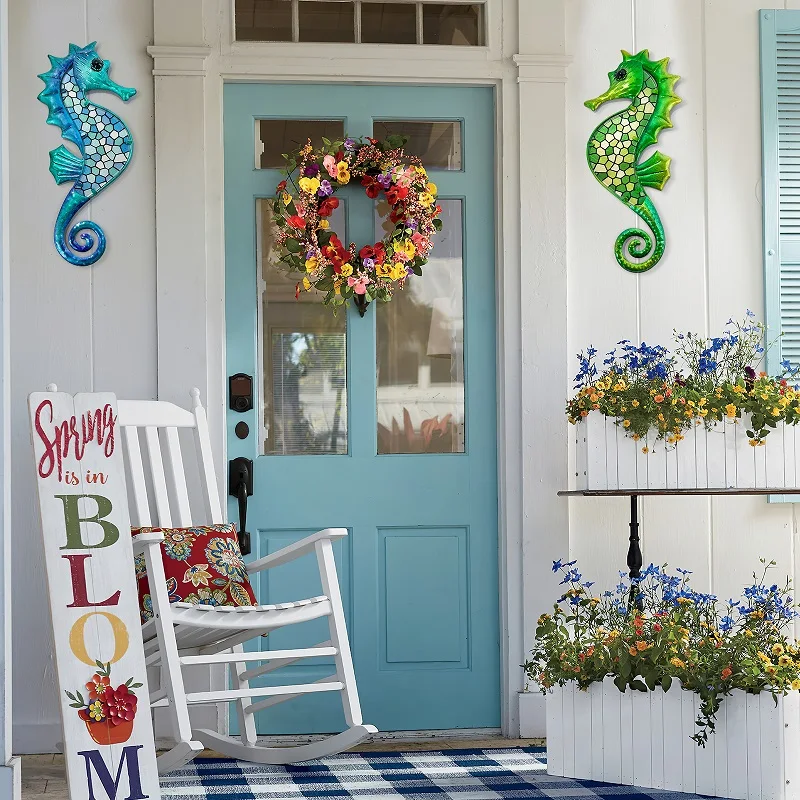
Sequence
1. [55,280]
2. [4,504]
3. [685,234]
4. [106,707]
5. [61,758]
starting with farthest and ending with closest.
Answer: [685,234]
[55,280]
[61,758]
[106,707]
[4,504]

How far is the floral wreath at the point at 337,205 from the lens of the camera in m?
3.40

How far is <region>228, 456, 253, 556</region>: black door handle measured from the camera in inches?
134

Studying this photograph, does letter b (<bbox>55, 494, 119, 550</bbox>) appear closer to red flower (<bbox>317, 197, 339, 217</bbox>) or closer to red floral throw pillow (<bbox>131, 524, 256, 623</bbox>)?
red floral throw pillow (<bbox>131, 524, 256, 623</bbox>)

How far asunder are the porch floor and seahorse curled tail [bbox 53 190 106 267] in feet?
4.72

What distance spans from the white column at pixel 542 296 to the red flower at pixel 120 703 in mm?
1307

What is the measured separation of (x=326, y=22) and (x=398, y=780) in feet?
7.36

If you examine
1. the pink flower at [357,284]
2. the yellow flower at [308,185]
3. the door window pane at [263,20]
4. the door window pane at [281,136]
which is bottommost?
the pink flower at [357,284]

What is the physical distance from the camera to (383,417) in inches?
139

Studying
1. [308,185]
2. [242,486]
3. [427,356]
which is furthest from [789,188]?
[242,486]

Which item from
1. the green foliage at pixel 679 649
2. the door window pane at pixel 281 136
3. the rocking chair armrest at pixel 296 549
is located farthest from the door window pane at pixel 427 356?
the green foliage at pixel 679 649

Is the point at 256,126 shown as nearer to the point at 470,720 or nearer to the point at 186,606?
the point at 186,606

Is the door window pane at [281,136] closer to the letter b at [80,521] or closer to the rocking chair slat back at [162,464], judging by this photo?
the rocking chair slat back at [162,464]

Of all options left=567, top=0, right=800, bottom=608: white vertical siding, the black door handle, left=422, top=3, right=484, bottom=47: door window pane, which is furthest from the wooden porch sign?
left=422, top=3, right=484, bottom=47: door window pane

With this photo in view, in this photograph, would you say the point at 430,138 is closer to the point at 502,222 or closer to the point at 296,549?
the point at 502,222
